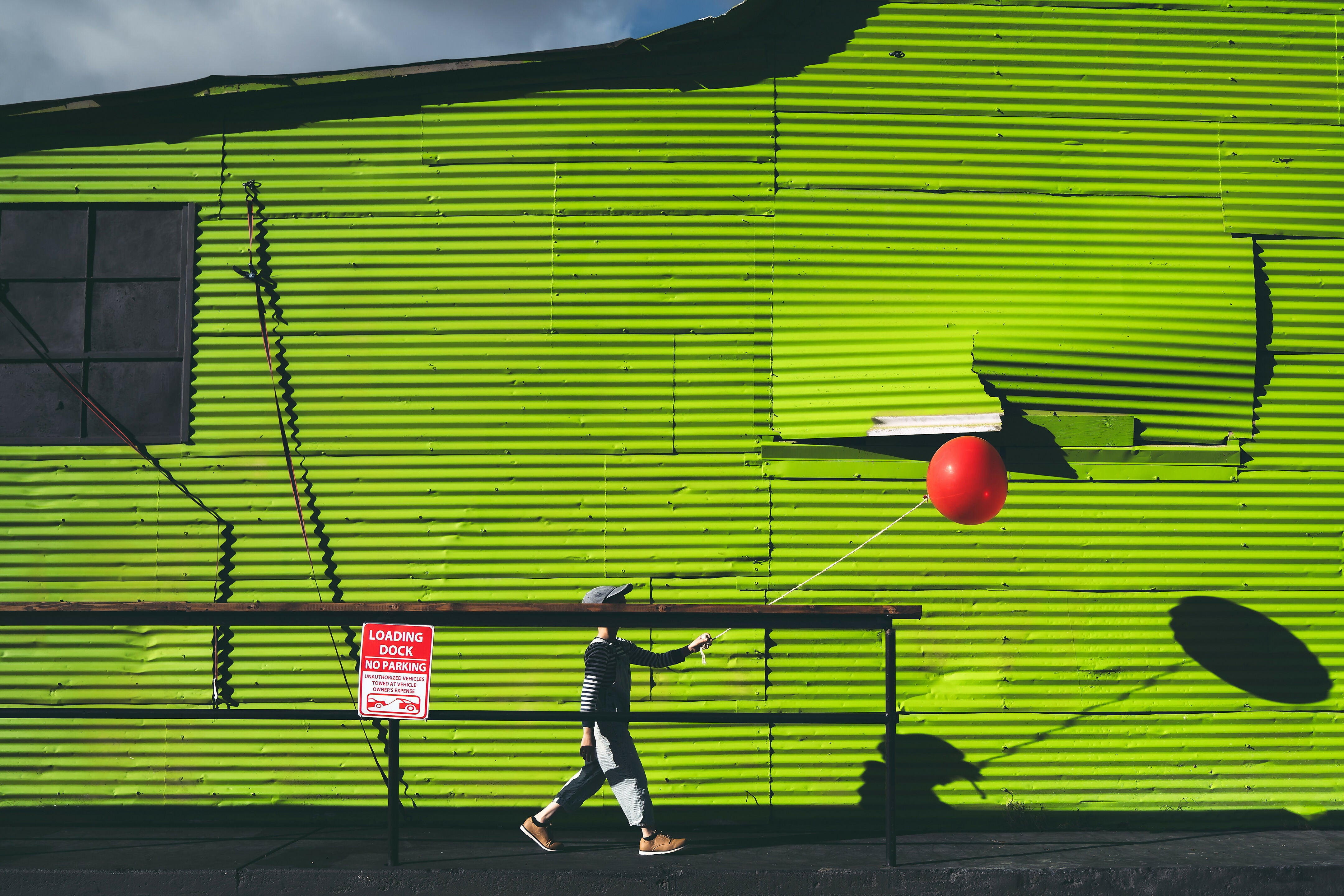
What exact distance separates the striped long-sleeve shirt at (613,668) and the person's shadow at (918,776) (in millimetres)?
2076

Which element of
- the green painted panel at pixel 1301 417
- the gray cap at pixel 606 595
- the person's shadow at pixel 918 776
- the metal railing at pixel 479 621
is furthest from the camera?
the green painted panel at pixel 1301 417

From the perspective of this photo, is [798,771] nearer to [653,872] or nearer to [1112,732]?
[653,872]

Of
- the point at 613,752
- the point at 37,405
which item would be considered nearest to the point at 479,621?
the point at 613,752

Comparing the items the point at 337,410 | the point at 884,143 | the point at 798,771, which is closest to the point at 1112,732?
the point at 798,771

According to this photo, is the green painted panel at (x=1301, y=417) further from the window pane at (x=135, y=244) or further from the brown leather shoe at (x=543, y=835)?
the window pane at (x=135, y=244)

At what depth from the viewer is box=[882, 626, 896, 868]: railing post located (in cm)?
510

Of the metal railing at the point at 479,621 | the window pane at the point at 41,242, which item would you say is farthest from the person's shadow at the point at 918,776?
the window pane at the point at 41,242

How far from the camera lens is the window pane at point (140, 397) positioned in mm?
6852

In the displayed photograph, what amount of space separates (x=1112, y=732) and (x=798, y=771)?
99.5 inches

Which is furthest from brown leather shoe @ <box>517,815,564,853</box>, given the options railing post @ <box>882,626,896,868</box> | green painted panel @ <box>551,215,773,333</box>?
green painted panel @ <box>551,215,773,333</box>

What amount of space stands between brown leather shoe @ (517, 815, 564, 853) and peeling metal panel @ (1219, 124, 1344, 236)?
7.14 m

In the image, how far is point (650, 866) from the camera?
5207 mm

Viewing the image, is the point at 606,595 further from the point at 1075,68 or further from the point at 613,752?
the point at 1075,68

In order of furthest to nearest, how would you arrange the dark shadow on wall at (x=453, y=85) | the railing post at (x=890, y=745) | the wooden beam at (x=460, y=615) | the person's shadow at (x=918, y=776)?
1. the dark shadow on wall at (x=453, y=85)
2. the person's shadow at (x=918, y=776)
3. the wooden beam at (x=460, y=615)
4. the railing post at (x=890, y=745)
